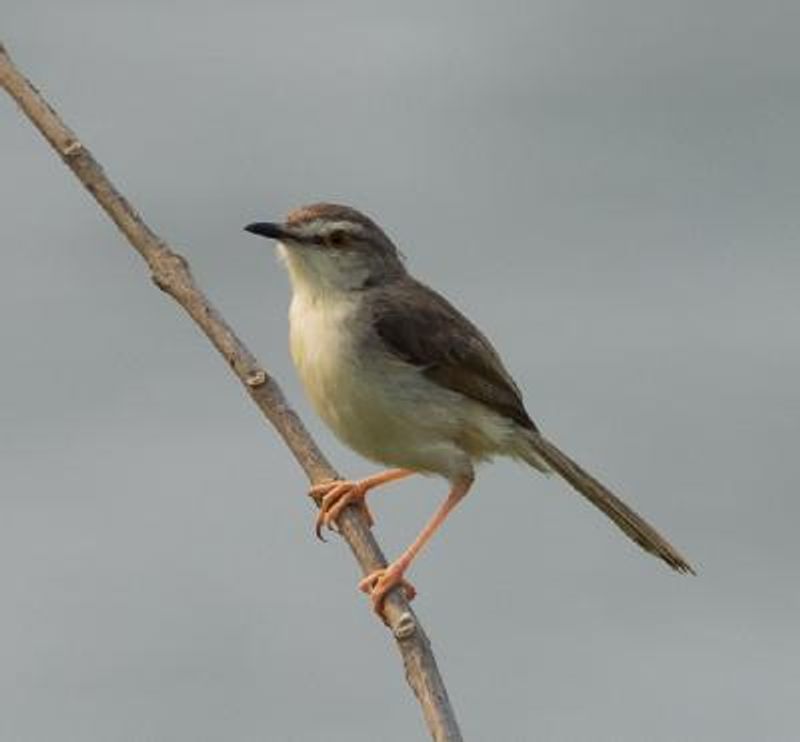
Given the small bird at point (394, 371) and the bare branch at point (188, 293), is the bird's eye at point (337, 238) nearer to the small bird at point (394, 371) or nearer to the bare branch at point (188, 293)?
the small bird at point (394, 371)

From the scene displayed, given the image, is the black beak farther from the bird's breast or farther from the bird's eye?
the bird's breast

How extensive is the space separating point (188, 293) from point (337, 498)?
935mm

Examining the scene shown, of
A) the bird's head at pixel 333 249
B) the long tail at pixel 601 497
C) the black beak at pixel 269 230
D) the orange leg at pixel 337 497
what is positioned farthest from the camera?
the bird's head at pixel 333 249

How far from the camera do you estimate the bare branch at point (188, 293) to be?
527cm

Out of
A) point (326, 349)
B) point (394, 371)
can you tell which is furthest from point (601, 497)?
point (326, 349)

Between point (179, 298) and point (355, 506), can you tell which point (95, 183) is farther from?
point (355, 506)

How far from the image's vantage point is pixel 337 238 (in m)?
6.84

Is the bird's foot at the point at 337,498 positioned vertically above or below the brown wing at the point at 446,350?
below

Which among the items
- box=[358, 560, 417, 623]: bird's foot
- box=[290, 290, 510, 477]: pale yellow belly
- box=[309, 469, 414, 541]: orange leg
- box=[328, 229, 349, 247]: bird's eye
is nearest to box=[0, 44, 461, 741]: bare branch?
box=[358, 560, 417, 623]: bird's foot

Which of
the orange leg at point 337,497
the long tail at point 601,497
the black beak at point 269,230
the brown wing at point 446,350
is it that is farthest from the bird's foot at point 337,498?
the long tail at point 601,497

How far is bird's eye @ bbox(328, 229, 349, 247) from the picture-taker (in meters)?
6.82

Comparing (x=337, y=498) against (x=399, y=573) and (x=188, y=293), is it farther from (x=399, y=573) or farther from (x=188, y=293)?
(x=188, y=293)

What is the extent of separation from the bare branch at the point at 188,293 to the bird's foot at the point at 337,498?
308 mm

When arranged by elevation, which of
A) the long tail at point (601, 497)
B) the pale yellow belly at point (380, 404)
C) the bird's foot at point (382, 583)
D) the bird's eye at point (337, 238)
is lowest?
the bird's foot at point (382, 583)
